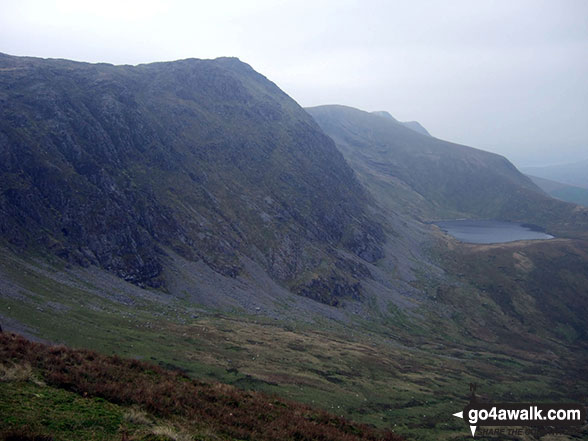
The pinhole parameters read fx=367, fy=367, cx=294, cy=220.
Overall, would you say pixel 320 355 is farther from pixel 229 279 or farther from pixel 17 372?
pixel 17 372

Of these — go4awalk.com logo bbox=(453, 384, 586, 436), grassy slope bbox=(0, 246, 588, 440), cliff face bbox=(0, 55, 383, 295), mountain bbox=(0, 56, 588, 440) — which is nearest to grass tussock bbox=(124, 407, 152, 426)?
mountain bbox=(0, 56, 588, 440)

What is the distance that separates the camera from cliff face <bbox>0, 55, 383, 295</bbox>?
8338 cm

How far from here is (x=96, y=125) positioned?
4259 inches

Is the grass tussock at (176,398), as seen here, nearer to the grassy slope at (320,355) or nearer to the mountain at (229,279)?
the mountain at (229,279)

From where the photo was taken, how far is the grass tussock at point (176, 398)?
20156mm

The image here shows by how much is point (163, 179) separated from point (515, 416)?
343 feet

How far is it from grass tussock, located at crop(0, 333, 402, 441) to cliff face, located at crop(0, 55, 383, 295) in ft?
195

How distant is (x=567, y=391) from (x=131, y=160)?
124458mm

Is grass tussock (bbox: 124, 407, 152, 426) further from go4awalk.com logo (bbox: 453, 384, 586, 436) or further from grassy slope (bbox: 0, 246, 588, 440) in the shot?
go4awalk.com logo (bbox: 453, 384, 586, 436)

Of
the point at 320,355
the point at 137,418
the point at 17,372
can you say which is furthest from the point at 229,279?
the point at 137,418

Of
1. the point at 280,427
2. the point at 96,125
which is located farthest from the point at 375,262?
the point at 280,427

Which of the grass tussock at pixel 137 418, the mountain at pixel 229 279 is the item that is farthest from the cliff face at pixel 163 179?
the grass tussock at pixel 137 418

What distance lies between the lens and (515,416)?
1988 inches

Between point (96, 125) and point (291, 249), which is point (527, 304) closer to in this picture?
point (291, 249)
